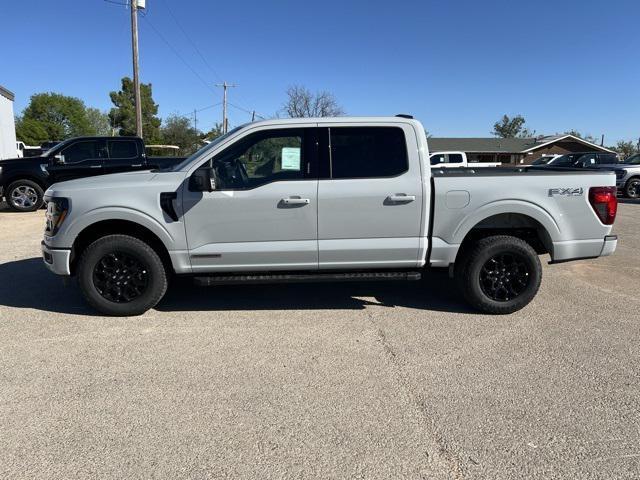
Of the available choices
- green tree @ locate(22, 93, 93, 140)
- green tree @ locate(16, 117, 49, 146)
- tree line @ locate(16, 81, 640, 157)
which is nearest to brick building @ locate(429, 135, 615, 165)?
tree line @ locate(16, 81, 640, 157)

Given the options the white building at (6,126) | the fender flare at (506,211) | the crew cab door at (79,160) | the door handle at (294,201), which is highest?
the white building at (6,126)

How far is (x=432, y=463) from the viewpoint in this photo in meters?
2.59

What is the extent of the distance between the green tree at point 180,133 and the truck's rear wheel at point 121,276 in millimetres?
59715

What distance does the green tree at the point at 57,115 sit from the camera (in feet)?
283

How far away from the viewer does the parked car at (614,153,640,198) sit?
17.7 meters

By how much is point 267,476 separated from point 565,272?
5.66 meters

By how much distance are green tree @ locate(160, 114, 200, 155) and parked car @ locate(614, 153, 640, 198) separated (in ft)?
173

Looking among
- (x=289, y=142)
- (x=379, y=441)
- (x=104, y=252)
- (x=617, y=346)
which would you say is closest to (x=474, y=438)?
(x=379, y=441)

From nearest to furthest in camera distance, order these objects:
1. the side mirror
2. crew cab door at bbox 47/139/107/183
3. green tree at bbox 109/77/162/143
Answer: the side mirror
crew cab door at bbox 47/139/107/183
green tree at bbox 109/77/162/143

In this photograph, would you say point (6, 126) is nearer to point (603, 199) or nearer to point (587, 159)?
point (587, 159)

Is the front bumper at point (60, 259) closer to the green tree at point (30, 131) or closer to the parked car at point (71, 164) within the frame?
the parked car at point (71, 164)

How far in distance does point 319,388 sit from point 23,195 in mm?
11960

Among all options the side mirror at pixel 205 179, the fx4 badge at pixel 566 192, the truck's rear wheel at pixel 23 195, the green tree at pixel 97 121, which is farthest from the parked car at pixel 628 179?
the green tree at pixel 97 121

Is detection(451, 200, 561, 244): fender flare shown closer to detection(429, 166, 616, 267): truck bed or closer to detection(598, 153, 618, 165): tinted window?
detection(429, 166, 616, 267): truck bed
